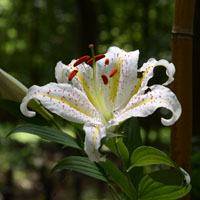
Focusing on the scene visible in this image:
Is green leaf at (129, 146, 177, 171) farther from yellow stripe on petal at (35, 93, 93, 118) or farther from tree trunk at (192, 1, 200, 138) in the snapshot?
tree trunk at (192, 1, 200, 138)

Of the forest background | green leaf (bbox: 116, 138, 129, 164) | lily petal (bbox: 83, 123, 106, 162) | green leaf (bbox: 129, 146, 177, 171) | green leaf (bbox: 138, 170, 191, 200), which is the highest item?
lily petal (bbox: 83, 123, 106, 162)

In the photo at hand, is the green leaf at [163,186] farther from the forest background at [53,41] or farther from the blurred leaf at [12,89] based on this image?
the forest background at [53,41]

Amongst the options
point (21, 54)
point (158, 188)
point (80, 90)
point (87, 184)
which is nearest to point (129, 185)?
point (158, 188)

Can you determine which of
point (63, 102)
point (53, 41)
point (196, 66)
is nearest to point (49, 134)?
point (63, 102)

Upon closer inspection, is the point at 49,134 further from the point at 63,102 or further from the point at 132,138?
the point at 132,138

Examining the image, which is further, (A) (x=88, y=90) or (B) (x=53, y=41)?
(B) (x=53, y=41)

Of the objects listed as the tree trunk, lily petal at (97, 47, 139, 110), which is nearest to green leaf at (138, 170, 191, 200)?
lily petal at (97, 47, 139, 110)

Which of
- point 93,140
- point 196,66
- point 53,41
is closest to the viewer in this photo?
point 93,140
